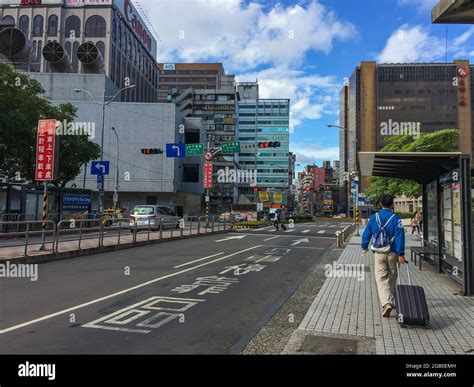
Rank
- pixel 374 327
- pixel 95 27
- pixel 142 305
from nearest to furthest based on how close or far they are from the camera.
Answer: pixel 374 327 → pixel 142 305 → pixel 95 27

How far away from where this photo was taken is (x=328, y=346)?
4.80 meters

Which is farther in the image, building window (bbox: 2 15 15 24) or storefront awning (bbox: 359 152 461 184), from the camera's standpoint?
building window (bbox: 2 15 15 24)

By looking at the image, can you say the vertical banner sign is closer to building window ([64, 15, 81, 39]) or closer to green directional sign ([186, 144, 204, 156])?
green directional sign ([186, 144, 204, 156])

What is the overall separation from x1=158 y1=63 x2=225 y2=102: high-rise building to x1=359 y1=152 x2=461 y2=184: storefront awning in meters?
130

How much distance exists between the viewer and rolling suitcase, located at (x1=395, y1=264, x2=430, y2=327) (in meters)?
5.41

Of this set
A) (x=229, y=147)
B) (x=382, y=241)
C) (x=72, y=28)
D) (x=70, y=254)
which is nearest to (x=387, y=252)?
(x=382, y=241)

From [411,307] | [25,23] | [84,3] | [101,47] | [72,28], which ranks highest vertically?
[84,3]

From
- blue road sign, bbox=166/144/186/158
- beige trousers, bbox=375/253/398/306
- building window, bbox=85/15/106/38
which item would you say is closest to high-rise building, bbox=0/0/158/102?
building window, bbox=85/15/106/38

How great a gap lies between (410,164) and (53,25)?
2896 inches

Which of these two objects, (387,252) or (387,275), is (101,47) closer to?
(387,252)

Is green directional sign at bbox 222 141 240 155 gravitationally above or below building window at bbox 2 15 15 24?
below

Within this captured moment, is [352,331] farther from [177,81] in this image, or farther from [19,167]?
[177,81]

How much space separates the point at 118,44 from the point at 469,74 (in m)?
104

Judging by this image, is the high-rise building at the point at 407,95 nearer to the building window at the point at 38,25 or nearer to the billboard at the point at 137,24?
the billboard at the point at 137,24
